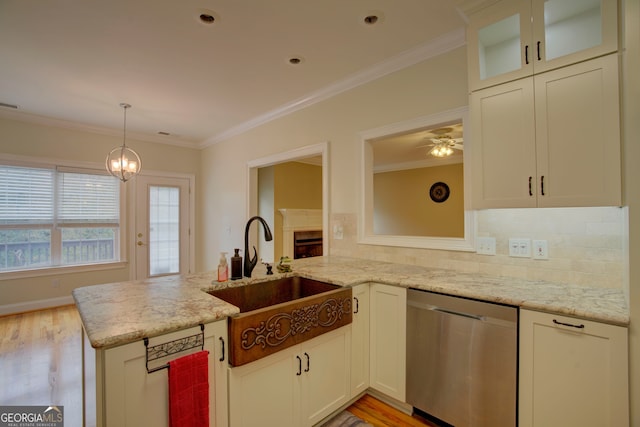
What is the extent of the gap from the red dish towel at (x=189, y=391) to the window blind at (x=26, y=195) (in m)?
4.50

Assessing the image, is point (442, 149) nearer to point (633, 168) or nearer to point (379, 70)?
point (379, 70)

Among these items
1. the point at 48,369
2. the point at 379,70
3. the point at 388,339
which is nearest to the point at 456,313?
the point at 388,339

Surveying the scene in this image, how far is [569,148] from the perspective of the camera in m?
1.58

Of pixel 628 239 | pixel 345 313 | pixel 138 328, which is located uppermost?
pixel 628 239

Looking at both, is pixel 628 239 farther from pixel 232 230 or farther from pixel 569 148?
pixel 232 230

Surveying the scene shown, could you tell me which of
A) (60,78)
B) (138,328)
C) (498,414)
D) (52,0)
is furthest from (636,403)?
(60,78)

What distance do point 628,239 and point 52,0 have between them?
3.43 meters

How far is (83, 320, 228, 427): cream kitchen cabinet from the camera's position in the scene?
1.06 metres

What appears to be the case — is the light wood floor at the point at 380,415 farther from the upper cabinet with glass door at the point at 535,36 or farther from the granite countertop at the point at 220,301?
the upper cabinet with glass door at the point at 535,36

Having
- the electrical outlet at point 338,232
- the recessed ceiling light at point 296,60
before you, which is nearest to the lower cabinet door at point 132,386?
the electrical outlet at point 338,232

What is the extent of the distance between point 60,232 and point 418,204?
6.57m

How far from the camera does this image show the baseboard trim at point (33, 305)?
3.91 m

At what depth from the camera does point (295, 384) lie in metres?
1.63

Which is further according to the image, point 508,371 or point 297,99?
point 297,99
